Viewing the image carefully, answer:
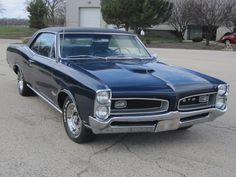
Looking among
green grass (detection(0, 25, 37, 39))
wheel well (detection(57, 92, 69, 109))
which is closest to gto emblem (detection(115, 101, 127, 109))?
wheel well (detection(57, 92, 69, 109))

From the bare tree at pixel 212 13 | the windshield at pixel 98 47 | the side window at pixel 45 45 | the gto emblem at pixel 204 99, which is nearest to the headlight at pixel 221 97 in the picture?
the gto emblem at pixel 204 99

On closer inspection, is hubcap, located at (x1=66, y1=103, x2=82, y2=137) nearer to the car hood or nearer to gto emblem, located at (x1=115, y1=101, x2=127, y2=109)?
the car hood

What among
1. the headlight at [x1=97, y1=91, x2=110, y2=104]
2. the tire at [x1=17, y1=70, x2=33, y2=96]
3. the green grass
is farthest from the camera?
the green grass

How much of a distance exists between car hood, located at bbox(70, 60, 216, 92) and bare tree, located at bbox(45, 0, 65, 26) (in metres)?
48.7

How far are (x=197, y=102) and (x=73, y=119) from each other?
1.69 meters

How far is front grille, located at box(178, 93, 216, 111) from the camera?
5250 mm

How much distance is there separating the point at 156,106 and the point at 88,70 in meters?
1.10

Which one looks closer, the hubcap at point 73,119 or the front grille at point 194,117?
the front grille at point 194,117

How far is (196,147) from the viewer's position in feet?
17.9

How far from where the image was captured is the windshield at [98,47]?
6.35 m

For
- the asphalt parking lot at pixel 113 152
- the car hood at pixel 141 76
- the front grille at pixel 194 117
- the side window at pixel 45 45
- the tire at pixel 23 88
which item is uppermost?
the side window at pixel 45 45

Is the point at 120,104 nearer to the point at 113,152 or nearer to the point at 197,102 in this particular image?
the point at 113,152

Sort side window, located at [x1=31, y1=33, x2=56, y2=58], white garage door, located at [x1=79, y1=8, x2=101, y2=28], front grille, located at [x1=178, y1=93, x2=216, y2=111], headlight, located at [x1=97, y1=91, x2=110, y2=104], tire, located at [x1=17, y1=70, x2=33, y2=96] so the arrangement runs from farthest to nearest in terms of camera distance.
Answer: white garage door, located at [x1=79, y1=8, x2=101, y2=28]
tire, located at [x1=17, y1=70, x2=33, y2=96]
side window, located at [x1=31, y1=33, x2=56, y2=58]
front grille, located at [x1=178, y1=93, x2=216, y2=111]
headlight, located at [x1=97, y1=91, x2=110, y2=104]

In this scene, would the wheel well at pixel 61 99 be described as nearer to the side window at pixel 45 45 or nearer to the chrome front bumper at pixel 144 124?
the side window at pixel 45 45
